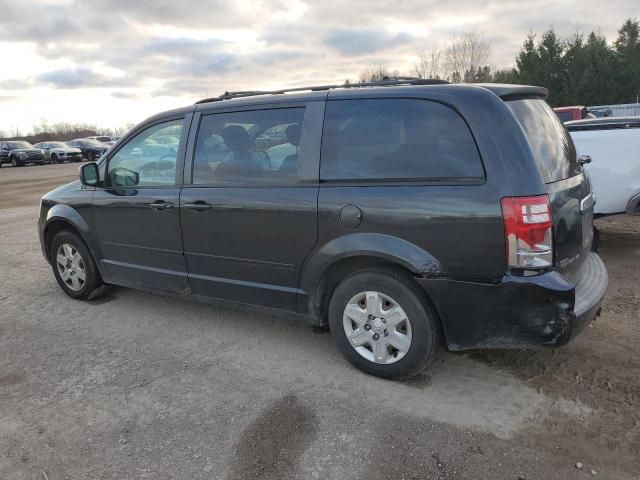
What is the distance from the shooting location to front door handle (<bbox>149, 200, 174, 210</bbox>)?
414 cm

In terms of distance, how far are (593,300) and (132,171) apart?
370cm

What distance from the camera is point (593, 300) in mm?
3111

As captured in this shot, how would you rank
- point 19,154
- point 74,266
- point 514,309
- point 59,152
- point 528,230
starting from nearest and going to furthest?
point 528,230 < point 514,309 < point 74,266 < point 19,154 < point 59,152

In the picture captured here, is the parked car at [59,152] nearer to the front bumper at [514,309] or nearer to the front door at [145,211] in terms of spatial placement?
the front door at [145,211]

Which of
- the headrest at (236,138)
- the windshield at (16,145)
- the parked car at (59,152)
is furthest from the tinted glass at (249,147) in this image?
the parked car at (59,152)

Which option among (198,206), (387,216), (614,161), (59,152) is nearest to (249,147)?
(198,206)

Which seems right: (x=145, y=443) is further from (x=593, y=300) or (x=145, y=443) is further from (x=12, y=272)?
(x=12, y=272)

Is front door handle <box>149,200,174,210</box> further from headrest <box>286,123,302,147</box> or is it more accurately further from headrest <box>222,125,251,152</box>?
headrest <box>286,123,302,147</box>

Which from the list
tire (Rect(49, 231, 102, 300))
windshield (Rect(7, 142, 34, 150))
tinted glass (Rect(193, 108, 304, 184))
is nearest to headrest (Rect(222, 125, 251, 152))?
tinted glass (Rect(193, 108, 304, 184))

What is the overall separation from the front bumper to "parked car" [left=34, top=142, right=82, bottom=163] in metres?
37.6

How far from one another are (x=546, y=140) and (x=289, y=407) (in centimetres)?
227

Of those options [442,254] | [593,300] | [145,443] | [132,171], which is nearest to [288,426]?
[145,443]

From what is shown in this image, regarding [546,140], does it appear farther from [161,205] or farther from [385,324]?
[161,205]

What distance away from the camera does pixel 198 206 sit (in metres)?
3.96
